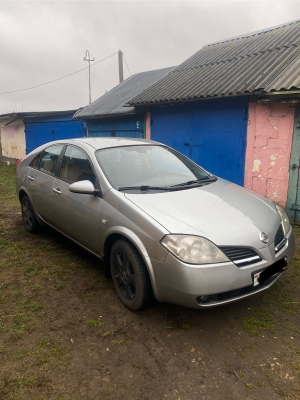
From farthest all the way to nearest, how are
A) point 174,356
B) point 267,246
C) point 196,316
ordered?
point 196,316 < point 267,246 < point 174,356

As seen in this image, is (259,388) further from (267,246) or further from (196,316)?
(267,246)

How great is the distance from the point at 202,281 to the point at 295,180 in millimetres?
4208

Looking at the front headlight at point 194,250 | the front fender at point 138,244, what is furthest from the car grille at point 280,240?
the front fender at point 138,244

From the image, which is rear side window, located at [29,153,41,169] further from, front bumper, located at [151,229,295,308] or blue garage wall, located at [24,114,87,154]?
blue garage wall, located at [24,114,87,154]

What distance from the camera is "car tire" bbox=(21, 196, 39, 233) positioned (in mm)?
4781

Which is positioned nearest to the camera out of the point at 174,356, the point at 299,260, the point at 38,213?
the point at 174,356

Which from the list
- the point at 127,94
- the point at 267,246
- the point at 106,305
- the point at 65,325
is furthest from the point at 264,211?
the point at 127,94

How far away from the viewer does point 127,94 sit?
1173 cm

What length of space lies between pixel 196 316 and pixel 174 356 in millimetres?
553

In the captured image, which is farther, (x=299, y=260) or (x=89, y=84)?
(x=89, y=84)

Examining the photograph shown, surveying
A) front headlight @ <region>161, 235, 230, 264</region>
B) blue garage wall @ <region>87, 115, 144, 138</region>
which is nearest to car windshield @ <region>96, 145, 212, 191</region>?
front headlight @ <region>161, 235, 230, 264</region>

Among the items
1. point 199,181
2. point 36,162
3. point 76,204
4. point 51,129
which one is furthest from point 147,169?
point 51,129

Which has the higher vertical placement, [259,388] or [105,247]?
[105,247]

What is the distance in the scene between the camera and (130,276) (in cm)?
278
